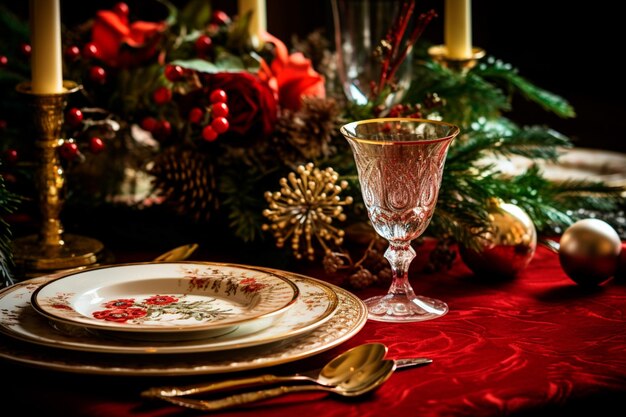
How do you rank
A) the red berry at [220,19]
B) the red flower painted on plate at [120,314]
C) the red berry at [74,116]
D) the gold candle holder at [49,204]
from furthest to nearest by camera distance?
the red berry at [220,19] → the red berry at [74,116] → the gold candle holder at [49,204] → the red flower painted on plate at [120,314]

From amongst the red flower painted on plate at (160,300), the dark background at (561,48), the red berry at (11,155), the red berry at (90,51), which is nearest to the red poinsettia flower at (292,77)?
the red berry at (90,51)

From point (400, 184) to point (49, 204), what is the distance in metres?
0.43

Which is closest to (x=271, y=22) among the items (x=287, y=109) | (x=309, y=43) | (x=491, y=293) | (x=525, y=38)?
(x=525, y=38)

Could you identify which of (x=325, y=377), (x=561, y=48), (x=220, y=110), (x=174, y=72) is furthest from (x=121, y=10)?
(x=561, y=48)

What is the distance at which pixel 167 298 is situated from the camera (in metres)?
0.85

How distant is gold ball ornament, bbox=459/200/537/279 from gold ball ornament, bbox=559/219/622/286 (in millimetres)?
41

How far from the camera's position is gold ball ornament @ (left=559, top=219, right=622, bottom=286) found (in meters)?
0.99

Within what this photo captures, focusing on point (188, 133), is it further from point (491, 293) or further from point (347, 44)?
point (491, 293)

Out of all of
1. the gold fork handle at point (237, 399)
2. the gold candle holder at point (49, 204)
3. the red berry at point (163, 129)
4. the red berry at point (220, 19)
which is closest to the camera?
the gold fork handle at point (237, 399)

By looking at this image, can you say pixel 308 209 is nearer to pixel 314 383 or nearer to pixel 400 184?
pixel 400 184

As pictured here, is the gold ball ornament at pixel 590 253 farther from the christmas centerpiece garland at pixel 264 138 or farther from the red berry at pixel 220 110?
the red berry at pixel 220 110

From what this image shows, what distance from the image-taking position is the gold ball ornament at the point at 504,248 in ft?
3.33

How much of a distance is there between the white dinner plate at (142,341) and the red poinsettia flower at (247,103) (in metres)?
0.38

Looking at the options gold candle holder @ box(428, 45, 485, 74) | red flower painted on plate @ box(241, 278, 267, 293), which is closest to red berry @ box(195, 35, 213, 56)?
gold candle holder @ box(428, 45, 485, 74)
